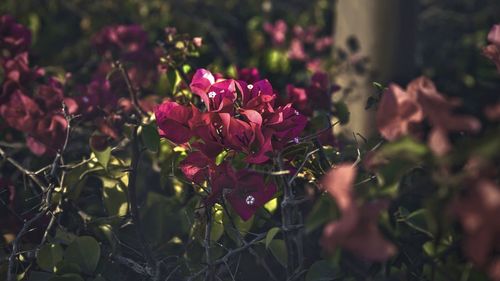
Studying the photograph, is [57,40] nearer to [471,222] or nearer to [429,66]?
[429,66]

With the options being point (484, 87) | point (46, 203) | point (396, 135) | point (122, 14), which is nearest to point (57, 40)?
point (122, 14)

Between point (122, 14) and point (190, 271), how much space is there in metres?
2.38

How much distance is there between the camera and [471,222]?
750 millimetres

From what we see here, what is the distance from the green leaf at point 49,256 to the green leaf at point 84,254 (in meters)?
0.03

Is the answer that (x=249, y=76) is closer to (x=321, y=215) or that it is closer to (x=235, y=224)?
(x=235, y=224)

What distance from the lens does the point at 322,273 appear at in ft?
4.13

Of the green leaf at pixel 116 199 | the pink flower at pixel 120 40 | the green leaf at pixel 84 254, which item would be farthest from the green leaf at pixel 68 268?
the pink flower at pixel 120 40

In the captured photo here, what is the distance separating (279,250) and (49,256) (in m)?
0.43

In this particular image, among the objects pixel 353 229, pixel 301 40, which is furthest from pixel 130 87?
pixel 301 40

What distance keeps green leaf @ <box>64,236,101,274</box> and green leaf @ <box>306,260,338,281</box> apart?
15.3 inches

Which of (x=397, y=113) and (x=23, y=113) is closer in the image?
(x=397, y=113)

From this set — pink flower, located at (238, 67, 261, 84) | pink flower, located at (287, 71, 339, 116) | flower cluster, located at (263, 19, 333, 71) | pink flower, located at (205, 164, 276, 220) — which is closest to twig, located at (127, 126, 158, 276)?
pink flower, located at (205, 164, 276, 220)

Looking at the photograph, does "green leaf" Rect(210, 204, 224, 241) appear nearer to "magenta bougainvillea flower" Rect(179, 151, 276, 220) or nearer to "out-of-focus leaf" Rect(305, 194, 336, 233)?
"magenta bougainvillea flower" Rect(179, 151, 276, 220)

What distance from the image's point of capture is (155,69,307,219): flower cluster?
1.19 metres
